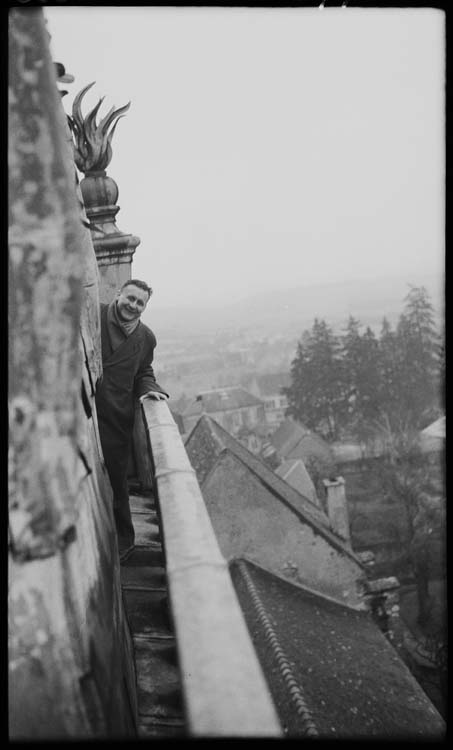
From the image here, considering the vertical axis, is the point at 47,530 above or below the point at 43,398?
below

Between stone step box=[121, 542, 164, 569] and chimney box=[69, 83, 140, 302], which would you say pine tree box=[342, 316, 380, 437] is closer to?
chimney box=[69, 83, 140, 302]

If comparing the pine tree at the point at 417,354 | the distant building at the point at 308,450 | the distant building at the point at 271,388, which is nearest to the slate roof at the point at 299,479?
the distant building at the point at 308,450

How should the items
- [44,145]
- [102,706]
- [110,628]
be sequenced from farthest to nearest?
[110,628] < [102,706] < [44,145]

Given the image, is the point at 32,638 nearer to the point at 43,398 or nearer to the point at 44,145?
the point at 43,398

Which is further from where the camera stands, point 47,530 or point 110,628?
point 110,628

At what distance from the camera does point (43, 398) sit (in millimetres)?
1664

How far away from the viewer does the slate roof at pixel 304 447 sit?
34562mm

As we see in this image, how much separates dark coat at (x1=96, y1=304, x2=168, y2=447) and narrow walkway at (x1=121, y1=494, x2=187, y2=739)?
0.76m

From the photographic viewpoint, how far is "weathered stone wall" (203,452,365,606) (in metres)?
12.7

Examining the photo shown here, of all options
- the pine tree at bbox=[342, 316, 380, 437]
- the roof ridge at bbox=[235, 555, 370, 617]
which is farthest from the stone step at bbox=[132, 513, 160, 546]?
the pine tree at bbox=[342, 316, 380, 437]

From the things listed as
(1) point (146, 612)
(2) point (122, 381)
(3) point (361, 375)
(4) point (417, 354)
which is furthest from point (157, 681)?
(3) point (361, 375)
